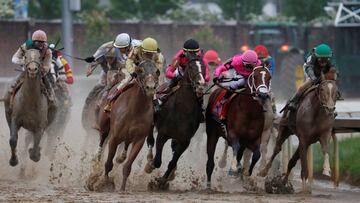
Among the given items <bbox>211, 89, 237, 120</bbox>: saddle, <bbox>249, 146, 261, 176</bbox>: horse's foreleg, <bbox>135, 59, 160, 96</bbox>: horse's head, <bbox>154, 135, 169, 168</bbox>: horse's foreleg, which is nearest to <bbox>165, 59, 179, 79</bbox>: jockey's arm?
<bbox>211, 89, 237, 120</bbox>: saddle

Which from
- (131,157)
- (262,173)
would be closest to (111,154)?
(131,157)

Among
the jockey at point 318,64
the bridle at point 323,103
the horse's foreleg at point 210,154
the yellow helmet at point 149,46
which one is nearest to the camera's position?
the bridle at point 323,103

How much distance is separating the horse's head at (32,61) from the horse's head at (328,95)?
4.29 meters

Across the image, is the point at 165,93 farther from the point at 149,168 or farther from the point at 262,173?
the point at 262,173

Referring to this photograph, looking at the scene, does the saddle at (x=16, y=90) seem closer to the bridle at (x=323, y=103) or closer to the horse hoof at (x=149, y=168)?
the horse hoof at (x=149, y=168)

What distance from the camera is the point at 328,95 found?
17266 millimetres

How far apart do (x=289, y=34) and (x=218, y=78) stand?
87.9ft

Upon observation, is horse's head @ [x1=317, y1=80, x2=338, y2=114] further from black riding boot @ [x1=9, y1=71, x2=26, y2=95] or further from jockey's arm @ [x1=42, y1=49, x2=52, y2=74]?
black riding boot @ [x1=9, y1=71, x2=26, y2=95]

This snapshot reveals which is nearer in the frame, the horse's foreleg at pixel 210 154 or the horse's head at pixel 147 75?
the horse's head at pixel 147 75

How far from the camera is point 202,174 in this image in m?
20.4

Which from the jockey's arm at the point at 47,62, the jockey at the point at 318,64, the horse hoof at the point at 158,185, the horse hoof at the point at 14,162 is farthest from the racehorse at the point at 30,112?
the jockey at the point at 318,64

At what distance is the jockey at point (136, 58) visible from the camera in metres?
17.5

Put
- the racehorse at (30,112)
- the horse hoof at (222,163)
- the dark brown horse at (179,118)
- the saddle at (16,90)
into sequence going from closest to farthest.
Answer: the dark brown horse at (179,118) → the racehorse at (30,112) → the saddle at (16,90) → the horse hoof at (222,163)

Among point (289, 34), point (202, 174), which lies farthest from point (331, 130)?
point (289, 34)
